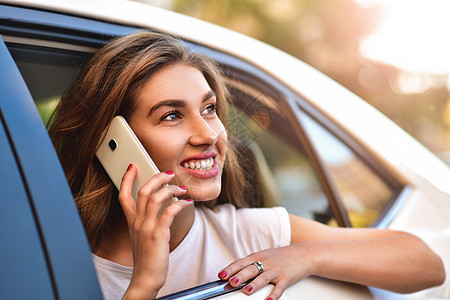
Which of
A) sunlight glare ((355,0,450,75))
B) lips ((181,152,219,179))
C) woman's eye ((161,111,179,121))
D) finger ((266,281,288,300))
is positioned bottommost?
finger ((266,281,288,300))

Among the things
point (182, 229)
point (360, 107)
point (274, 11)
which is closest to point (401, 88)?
point (274, 11)

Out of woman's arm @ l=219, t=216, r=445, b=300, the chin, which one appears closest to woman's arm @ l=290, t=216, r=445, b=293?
woman's arm @ l=219, t=216, r=445, b=300

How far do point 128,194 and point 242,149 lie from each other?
2.71 feet

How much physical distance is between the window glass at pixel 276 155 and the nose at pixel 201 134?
449 mm

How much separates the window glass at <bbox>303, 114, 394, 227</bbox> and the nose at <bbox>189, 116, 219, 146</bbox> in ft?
2.66

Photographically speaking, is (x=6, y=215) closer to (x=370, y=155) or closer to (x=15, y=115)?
(x=15, y=115)

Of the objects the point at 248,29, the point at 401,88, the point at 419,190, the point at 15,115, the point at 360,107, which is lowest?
the point at 419,190

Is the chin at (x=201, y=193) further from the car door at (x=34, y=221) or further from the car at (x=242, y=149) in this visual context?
the car door at (x=34, y=221)

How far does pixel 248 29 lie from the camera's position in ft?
46.5

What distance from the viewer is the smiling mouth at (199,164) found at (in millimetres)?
1555

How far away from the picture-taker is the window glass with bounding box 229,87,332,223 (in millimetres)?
2127

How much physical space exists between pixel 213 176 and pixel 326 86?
1021mm

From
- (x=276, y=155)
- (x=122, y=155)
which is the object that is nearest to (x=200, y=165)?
(x=122, y=155)

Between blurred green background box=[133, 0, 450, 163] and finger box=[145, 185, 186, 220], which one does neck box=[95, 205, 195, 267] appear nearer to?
finger box=[145, 185, 186, 220]
